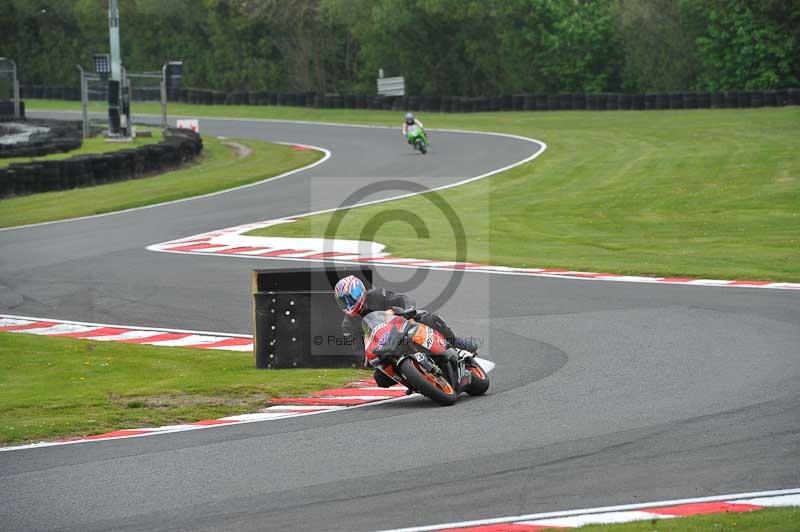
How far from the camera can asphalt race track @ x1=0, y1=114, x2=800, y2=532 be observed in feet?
24.2

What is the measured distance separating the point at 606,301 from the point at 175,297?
651 cm

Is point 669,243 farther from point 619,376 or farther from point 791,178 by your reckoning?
point 619,376

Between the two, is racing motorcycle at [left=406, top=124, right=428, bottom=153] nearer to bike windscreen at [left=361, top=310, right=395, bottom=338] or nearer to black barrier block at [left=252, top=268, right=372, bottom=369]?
black barrier block at [left=252, top=268, right=372, bottom=369]

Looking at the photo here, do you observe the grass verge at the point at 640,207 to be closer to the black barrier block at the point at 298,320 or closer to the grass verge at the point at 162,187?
the grass verge at the point at 162,187

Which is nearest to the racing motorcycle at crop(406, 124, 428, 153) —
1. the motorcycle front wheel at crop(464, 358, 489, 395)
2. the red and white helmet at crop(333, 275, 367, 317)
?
the motorcycle front wheel at crop(464, 358, 489, 395)

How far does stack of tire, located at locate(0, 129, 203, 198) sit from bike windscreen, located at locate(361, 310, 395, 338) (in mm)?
22704

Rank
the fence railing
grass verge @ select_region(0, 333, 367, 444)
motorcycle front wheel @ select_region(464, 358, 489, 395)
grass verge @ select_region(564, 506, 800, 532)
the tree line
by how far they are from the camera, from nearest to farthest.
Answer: grass verge @ select_region(564, 506, 800, 532), grass verge @ select_region(0, 333, 367, 444), motorcycle front wheel @ select_region(464, 358, 489, 395), the fence railing, the tree line

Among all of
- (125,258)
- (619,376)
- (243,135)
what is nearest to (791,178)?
(125,258)

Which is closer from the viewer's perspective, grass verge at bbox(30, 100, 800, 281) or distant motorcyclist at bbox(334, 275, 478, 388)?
distant motorcyclist at bbox(334, 275, 478, 388)

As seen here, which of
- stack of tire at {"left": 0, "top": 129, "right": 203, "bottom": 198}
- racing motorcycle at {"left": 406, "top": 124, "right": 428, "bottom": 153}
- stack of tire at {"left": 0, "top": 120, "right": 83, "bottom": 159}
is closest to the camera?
stack of tire at {"left": 0, "top": 129, "right": 203, "bottom": 198}

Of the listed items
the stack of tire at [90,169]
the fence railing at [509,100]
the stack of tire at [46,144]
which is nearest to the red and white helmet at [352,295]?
the stack of tire at [90,169]

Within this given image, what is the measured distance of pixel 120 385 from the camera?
12211 millimetres

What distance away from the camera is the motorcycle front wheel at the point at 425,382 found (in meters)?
10.2

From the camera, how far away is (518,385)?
1118cm
